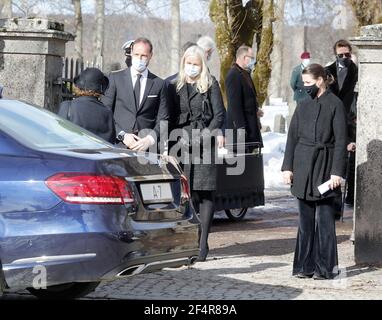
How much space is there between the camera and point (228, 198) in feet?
45.3

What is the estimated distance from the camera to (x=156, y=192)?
811 centimetres

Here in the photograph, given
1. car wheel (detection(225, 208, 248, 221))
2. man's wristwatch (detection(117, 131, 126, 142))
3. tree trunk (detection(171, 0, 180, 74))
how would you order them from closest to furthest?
man's wristwatch (detection(117, 131, 126, 142)) < car wheel (detection(225, 208, 248, 221)) < tree trunk (detection(171, 0, 180, 74))

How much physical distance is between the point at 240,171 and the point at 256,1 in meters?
12.0

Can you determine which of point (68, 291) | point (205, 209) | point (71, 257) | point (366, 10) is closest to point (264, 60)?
point (366, 10)

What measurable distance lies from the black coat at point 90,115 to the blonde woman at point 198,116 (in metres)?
1.22

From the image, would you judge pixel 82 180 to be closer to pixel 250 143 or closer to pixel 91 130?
pixel 91 130

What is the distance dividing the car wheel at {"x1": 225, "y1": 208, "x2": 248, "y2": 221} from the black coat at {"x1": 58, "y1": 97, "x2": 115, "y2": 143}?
187 inches

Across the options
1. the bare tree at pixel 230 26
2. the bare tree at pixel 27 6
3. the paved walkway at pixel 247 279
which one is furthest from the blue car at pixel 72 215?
the bare tree at pixel 27 6

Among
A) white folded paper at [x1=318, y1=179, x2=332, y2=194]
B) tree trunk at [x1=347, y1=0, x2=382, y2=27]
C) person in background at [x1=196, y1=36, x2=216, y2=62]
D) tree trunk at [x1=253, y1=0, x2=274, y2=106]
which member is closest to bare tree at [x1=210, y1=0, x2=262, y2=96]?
tree trunk at [x1=253, y1=0, x2=274, y2=106]

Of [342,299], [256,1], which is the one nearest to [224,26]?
[256,1]

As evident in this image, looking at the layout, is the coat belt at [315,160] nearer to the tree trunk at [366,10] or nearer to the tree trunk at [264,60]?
the tree trunk at [366,10]

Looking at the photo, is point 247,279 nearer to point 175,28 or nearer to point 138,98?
point 138,98

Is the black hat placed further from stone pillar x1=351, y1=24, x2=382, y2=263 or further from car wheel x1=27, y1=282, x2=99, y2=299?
stone pillar x1=351, y1=24, x2=382, y2=263

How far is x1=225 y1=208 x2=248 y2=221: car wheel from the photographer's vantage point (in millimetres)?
14525
